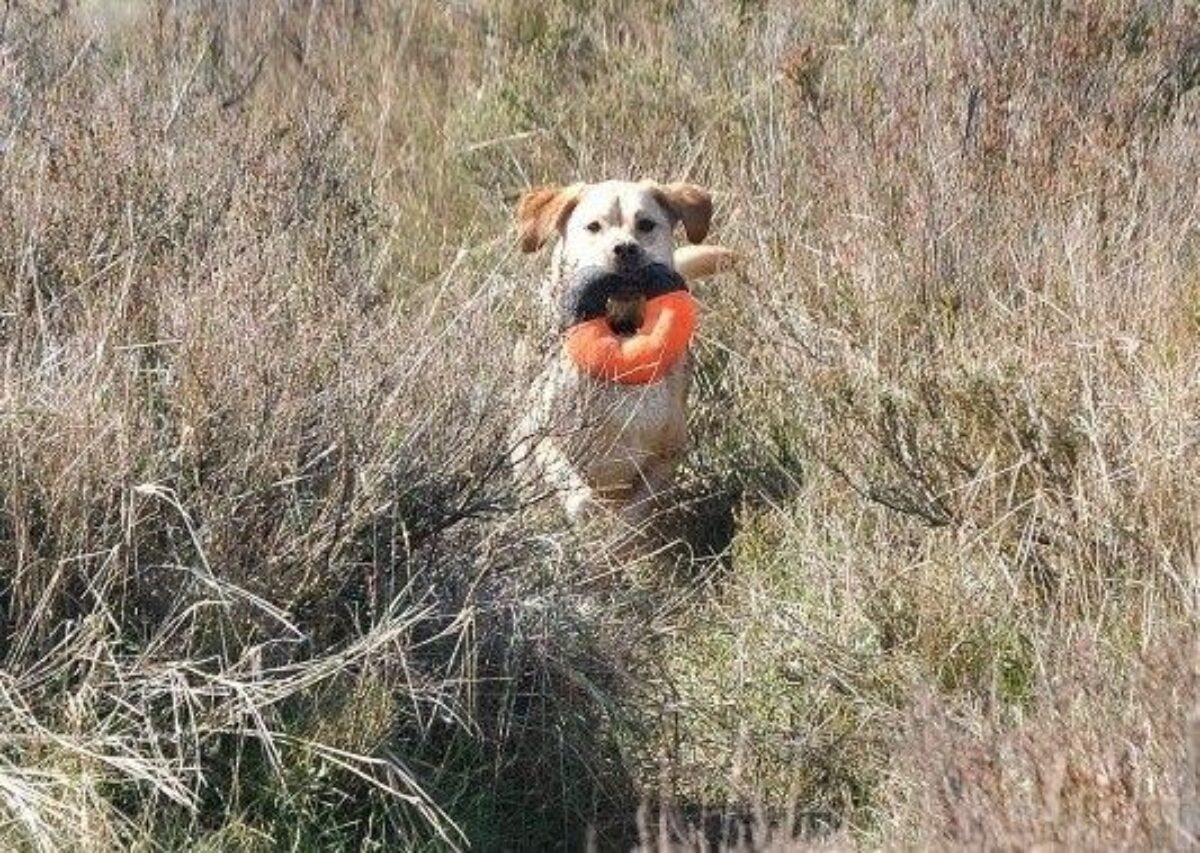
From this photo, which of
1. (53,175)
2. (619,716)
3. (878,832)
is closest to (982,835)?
(878,832)

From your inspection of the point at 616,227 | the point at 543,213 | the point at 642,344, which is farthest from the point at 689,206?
the point at 642,344

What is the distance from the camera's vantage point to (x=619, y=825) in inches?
210

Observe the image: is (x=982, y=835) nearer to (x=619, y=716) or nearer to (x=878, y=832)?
(x=878, y=832)

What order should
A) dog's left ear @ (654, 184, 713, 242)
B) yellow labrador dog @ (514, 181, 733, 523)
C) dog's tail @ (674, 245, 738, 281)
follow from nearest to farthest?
yellow labrador dog @ (514, 181, 733, 523) → dog's tail @ (674, 245, 738, 281) → dog's left ear @ (654, 184, 713, 242)

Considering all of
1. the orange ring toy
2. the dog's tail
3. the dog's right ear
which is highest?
the dog's right ear

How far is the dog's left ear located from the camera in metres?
7.59

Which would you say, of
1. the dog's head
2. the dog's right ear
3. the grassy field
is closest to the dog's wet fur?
the dog's head

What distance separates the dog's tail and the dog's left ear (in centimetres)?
7

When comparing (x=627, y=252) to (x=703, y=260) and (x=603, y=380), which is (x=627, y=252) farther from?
(x=603, y=380)

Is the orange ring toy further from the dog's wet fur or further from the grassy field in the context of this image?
the grassy field

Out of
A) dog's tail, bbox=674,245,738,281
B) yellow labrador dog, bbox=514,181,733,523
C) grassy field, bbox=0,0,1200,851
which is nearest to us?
grassy field, bbox=0,0,1200,851

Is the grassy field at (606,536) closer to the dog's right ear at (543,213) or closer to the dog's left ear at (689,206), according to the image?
the dog's left ear at (689,206)

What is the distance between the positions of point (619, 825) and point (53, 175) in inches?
89.3

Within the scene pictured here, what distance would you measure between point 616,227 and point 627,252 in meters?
0.21
